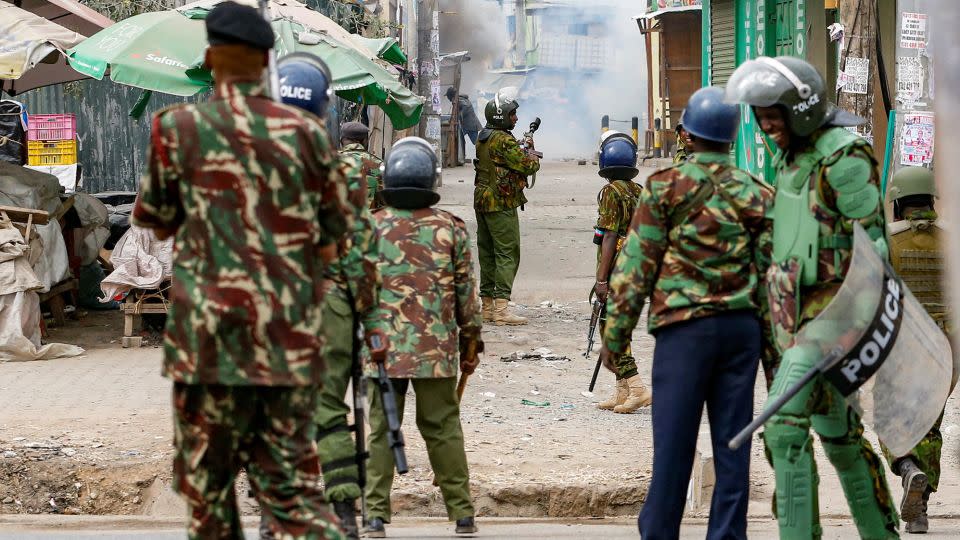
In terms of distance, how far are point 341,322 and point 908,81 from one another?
6080 mm

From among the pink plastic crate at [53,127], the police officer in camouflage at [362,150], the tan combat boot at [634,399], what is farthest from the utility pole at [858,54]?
the pink plastic crate at [53,127]

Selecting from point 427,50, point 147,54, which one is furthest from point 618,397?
point 427,50

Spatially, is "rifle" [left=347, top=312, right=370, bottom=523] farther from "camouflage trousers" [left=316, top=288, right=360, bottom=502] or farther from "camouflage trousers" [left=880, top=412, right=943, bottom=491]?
"camouflage trousers" [left=880, top=412, right=943, bottom=491]

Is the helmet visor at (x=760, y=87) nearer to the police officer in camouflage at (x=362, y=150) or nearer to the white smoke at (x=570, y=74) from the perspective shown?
the police officer in camouflage at (x=362, y=150)

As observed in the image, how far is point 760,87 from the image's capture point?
4.80 metres

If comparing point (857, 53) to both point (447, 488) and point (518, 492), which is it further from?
point (447, 488)

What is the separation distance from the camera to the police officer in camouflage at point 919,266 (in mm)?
5867

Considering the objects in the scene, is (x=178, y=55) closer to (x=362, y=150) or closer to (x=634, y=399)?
(x=362, y=150)

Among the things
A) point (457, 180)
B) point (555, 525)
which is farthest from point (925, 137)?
point (457, 180)

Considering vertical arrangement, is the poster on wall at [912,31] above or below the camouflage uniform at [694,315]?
above

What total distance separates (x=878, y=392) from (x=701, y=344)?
Answer: 628 millimetres

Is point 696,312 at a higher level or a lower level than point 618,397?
higher

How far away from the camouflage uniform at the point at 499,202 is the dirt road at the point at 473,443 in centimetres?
111

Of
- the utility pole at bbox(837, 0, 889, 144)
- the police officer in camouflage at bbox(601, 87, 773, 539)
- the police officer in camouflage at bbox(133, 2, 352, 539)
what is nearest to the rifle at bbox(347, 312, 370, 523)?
the police officer in camouflage at bbox(601, 87, 773, 539)
